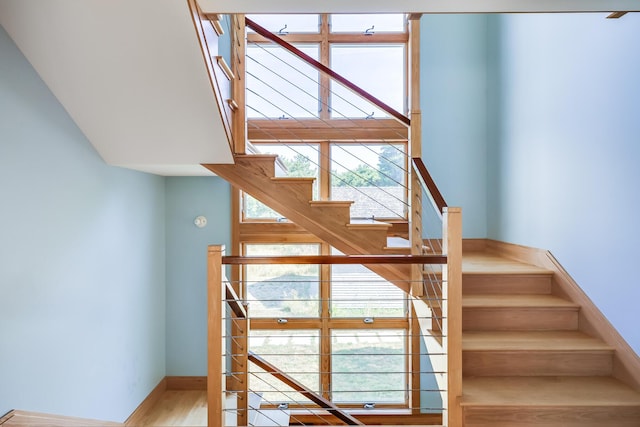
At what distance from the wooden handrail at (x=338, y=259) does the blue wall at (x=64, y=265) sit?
1.18 meters

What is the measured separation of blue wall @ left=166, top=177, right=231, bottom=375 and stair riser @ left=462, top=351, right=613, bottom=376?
2838 mm

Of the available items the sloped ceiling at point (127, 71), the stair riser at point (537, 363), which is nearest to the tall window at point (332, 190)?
the sloped ceiling at point (127, 71)

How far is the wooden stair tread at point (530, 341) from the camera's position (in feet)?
7.72

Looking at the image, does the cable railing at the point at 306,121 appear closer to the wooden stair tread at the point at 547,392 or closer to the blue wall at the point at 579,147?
the blue wall at the point at 579,147

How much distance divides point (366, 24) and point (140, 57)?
2751mm

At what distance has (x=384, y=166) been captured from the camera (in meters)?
4.40

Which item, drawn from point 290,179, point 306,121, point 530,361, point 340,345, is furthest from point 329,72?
point 340,345

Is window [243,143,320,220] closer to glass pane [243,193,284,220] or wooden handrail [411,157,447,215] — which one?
glass pane [243,193,284,220]

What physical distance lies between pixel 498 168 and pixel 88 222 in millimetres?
3630

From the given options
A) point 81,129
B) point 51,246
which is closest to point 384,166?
point 81,129

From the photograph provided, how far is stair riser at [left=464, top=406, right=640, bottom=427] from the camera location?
2.03 metres

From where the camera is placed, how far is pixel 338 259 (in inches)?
81.8

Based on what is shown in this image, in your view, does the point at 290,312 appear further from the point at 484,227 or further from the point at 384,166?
the point at 484,227

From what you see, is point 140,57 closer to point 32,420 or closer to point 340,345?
point 32,420
